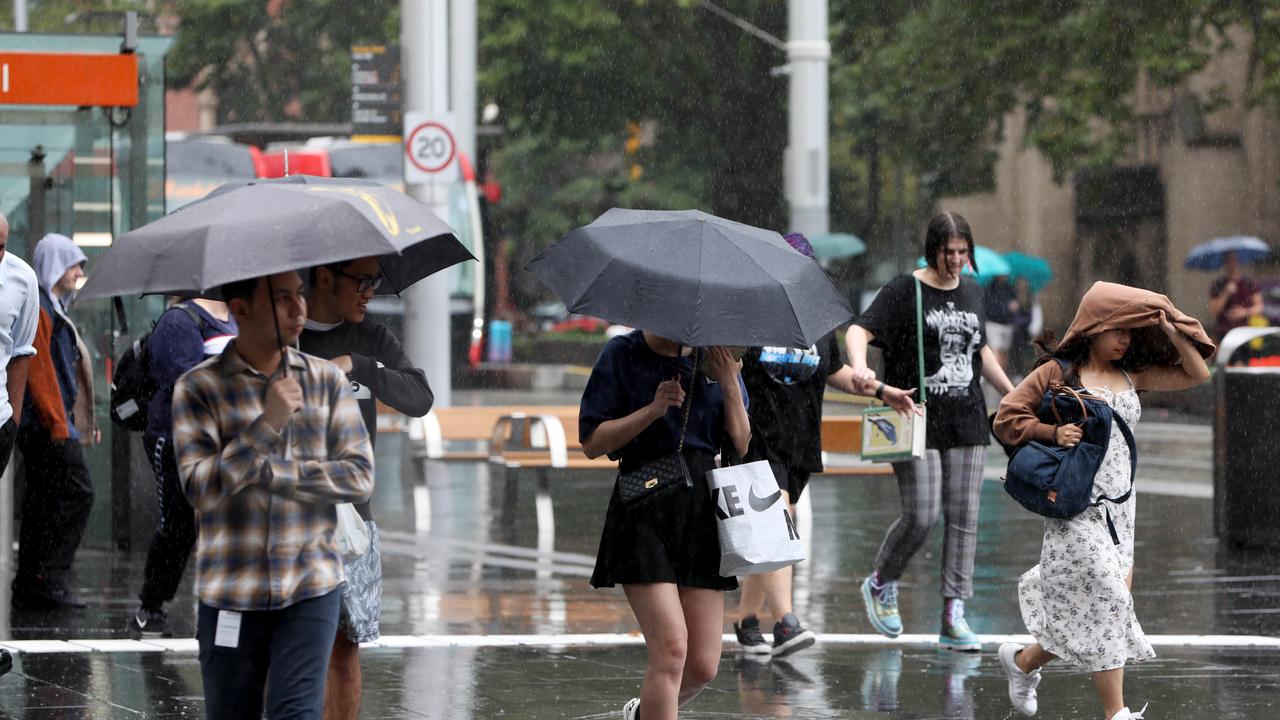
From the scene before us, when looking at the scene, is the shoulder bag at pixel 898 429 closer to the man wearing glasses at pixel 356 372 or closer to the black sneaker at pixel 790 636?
the black sneaker at pixel 790 636

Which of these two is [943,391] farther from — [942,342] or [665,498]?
[665,498]

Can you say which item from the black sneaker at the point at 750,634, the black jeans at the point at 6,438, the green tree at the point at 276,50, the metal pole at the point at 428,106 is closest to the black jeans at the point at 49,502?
the black jeans at the point at 6,438

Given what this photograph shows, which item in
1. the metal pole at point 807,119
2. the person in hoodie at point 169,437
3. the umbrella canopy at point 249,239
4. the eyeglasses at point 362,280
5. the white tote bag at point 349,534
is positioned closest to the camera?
the umbrella canopy at point 249,239

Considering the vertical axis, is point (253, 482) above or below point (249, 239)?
below

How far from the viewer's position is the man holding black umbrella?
4.46 meters

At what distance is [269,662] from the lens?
15.0 ft

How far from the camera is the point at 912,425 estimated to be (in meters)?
8.26

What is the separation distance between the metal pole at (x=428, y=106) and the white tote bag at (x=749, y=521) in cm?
1275

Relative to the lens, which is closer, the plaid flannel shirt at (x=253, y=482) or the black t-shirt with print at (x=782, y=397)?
the plaid flannel shirt at (x=253, y=482)

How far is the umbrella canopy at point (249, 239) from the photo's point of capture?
4422 mm

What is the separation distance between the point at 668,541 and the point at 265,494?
1.49 meters

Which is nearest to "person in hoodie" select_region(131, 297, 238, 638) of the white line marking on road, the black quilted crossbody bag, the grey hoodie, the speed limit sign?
the white line marking on road

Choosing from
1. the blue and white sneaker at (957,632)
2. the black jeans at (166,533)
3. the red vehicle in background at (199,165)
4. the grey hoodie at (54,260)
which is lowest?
the blue and white sneaker at (957,632)

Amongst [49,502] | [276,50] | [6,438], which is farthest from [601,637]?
[276,50]
